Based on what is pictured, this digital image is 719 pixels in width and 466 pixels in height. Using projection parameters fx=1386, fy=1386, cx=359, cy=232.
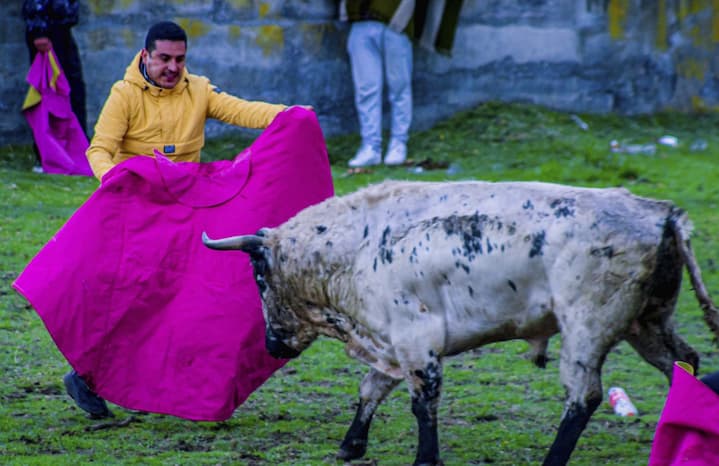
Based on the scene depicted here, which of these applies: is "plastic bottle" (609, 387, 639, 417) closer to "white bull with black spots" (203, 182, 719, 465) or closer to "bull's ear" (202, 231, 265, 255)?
"white bull with black spots" (203, 182, 719, 465)

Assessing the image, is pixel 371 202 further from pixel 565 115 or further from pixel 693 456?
pixel 565 115

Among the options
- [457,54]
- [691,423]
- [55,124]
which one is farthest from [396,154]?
[691,423]

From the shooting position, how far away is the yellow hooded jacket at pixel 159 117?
6.73 m

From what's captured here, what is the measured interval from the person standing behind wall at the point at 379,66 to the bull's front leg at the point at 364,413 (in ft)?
22.5

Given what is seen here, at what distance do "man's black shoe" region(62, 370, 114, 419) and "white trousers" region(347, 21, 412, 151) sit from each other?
6822 millimetres

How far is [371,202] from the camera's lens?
6.16m

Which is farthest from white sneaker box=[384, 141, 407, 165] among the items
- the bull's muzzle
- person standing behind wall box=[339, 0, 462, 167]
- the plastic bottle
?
the bull's muzzle

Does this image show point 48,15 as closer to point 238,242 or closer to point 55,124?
point 55,124

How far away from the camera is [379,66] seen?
13312mm

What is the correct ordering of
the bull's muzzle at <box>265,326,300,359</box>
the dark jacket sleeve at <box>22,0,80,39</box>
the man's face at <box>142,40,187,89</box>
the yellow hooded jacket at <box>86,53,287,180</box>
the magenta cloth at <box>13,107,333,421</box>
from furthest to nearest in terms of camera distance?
the dark jacket sleeve at <box>22,0,80,39</box>, the yellow hooded jacket at <box>86,53,287,180</box>, the man's face at <box>142,40,187,89</box>, the magenta cloth at <box>13,107,333,421</box>, the bull's muzzle at <box>265,326,300,359</box>

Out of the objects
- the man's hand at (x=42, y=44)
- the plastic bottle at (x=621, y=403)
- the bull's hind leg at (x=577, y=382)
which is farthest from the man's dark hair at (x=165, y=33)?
the man's hand at (x=42, y=44)

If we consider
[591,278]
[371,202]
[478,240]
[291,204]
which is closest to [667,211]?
[591,278]

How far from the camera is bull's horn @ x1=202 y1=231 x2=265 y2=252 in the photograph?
20.4ft

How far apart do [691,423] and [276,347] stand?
2672 millimetres
